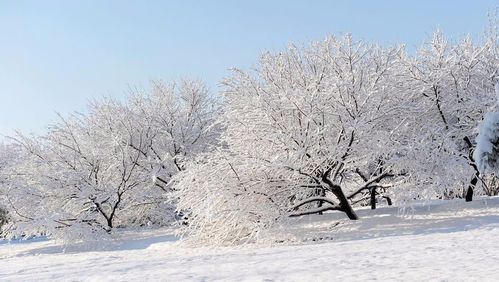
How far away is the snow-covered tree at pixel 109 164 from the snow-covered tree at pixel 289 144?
6568mm

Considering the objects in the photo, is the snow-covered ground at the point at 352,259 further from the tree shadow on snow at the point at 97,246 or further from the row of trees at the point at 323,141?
the tree shadow on snow at the point at 97,246

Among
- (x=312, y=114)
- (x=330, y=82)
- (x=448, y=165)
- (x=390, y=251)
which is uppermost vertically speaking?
(x=330, y=82)

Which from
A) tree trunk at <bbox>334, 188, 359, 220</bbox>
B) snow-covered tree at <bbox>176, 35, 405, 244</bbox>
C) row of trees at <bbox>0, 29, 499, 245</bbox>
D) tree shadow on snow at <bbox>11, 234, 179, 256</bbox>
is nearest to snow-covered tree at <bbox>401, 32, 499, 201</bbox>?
row of trees at <bbox>0, 29, 499, 245</bbox>

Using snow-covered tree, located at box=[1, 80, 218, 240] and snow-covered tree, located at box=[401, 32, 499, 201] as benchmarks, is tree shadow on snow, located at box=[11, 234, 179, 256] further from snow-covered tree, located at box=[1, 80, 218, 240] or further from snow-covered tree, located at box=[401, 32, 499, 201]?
snow-covered tree, located at box=[401, 32, 499, 201]

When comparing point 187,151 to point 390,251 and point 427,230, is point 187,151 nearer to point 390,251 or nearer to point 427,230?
point 427,230

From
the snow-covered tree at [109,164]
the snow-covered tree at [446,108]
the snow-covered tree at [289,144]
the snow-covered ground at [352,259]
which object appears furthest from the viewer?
the snow-covered tree at [109,164]

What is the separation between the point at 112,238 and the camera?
22.3m

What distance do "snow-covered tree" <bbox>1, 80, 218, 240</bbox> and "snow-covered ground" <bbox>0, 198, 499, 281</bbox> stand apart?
8920 mm

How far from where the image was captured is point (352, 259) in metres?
9.55

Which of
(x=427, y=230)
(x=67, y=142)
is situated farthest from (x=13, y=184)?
(x=427, y=230)

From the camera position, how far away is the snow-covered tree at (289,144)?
48.9ft

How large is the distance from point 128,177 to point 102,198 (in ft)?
5.90

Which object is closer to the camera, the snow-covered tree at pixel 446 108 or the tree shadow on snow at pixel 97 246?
the snow-covered tree at pixel 446 108

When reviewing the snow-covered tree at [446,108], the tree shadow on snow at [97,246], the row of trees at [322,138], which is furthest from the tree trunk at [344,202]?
the tree shadow on snow at [97,246]
